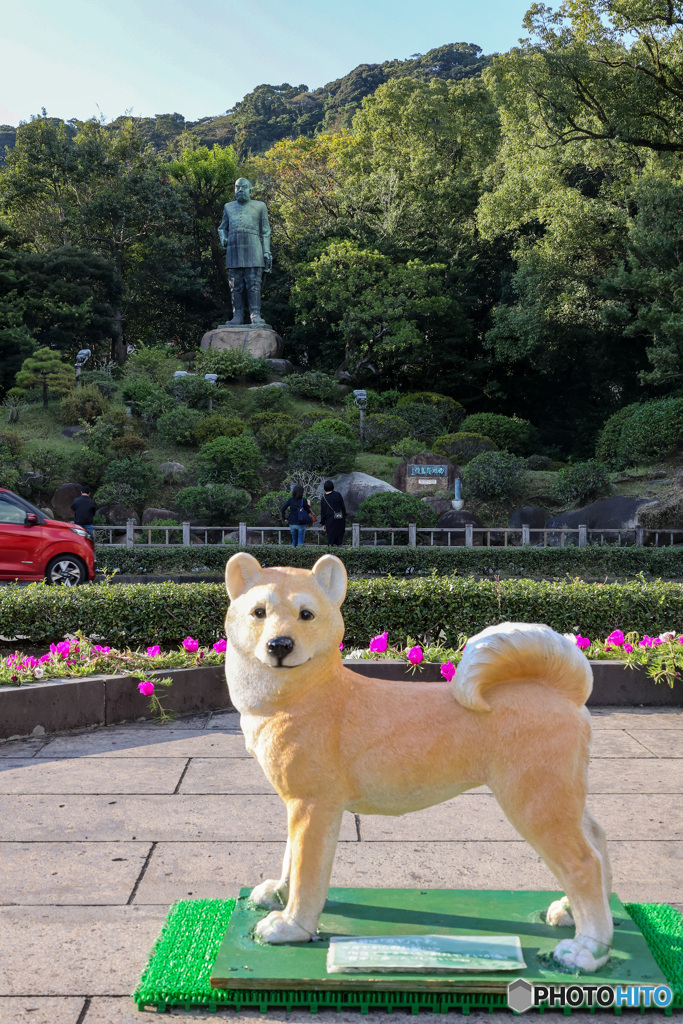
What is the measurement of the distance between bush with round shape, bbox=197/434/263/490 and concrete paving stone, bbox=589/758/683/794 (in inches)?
565

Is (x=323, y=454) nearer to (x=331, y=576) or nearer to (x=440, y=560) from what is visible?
(x=440, y=560)

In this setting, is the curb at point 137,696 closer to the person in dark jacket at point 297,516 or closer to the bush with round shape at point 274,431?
the person in dark jacket at point 297,516

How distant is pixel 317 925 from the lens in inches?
108

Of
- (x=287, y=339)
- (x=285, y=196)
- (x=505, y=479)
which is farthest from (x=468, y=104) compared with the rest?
(x=505, y=479)

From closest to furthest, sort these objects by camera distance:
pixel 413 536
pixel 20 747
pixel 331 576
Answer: pixel 331 576
pixel 20 747
pixel 413 536

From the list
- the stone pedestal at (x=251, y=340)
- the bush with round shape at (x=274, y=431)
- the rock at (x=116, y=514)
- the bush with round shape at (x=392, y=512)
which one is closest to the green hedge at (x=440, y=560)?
the bush with round shape at (x=392, y=512)

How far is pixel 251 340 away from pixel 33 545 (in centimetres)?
1700

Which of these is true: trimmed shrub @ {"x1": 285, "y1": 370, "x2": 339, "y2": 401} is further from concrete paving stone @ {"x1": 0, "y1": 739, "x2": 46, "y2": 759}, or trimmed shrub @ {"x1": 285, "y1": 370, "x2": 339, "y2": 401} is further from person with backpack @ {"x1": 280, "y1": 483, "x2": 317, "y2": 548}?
concrete paving stone @ {"x1": 0, "y1": 739, "x2": 46, "y2": 759}

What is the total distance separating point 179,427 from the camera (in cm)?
2095

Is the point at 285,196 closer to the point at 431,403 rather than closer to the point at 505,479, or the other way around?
the point at 431,403

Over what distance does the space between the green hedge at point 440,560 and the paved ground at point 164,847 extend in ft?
26.0

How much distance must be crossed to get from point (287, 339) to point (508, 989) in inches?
1216

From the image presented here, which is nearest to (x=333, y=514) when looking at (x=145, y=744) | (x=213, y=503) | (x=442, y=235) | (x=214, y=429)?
(x=213, y=503)

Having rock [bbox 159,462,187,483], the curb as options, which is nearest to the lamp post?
rock [bbox 159,462,187,483]
